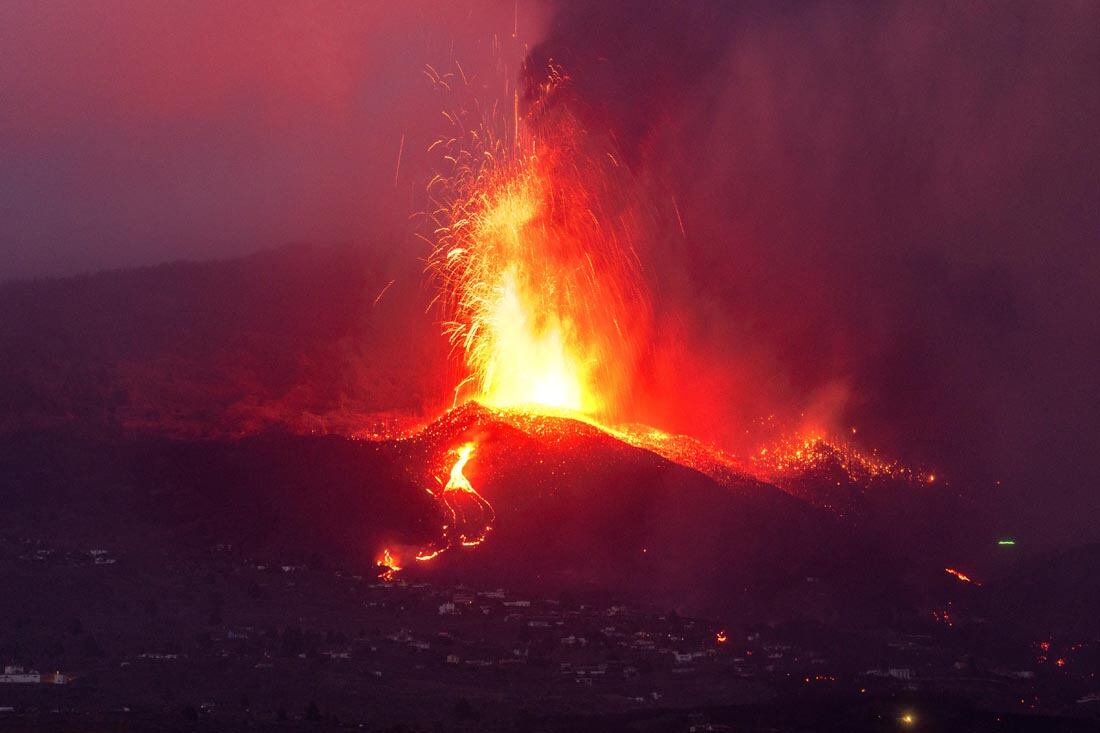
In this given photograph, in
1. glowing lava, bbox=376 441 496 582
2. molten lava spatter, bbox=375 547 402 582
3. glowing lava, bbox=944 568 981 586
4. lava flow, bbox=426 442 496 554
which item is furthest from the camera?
glowing lava, bbox=944 568 981 586

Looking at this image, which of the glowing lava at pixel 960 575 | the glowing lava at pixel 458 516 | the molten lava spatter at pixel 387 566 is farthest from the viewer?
the glowing lava at pixel 960 575

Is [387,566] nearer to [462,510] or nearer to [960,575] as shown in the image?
[462,510]

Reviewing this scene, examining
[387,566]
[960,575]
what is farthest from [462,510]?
[960,575]

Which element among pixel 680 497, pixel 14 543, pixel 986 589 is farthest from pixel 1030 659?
pixel 14 543

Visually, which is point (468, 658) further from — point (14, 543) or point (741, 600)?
point (14, 543)

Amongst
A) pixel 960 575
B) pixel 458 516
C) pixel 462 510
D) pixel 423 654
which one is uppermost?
pixel 462 510

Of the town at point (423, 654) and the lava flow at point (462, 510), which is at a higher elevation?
the lava flow at point (462, 510)

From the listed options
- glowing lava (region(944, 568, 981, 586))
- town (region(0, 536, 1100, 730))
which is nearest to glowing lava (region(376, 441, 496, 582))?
town (region(0, 536, 1100, 730))

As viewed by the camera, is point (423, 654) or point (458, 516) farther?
point (458, 516)

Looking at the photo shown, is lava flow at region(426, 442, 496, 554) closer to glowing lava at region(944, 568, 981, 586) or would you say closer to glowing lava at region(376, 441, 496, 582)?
glowing lava at region(376, 441, 496, 582)

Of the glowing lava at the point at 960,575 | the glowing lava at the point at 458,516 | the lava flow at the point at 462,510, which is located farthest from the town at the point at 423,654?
the glowing lava at the point at 960,575

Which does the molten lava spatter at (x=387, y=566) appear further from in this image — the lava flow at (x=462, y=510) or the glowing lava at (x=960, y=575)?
the glowing lava at (x=960, y=575)
